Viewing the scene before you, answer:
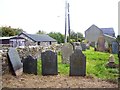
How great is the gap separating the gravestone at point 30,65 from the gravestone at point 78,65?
1.47 metres

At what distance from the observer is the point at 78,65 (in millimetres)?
9758

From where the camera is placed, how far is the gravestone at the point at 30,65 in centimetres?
985

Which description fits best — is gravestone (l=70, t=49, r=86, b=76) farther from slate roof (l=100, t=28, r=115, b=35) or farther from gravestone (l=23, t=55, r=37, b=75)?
slate roof (l=100, t=28, r=115, b=35)

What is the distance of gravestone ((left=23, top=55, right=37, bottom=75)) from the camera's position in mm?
9852

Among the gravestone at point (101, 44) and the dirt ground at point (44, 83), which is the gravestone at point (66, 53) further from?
the gravestone at point (101, 44)

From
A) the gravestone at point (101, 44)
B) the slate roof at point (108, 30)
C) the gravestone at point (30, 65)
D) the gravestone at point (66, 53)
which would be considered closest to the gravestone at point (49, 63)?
the gravestone at point (30, 65)

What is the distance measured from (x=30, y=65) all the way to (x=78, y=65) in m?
1.90

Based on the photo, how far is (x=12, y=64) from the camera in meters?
9.15

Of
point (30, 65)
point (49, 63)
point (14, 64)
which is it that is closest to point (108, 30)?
point (49, 63)

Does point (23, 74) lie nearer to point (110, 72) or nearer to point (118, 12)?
point (110, 72)

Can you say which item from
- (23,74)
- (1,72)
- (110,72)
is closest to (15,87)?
(1,72)

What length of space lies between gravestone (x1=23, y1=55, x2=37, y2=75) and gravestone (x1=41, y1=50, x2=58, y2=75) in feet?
1.17

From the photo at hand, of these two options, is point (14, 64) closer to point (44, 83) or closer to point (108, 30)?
point (44, 83)

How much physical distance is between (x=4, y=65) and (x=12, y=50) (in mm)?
924
